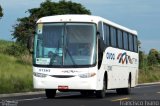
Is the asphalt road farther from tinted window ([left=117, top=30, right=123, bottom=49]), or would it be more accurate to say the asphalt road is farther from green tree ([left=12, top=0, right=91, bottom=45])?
green tree ([left=12, top=0, right=91, bottom=45])

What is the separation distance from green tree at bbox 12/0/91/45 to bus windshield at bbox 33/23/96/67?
3924 cm

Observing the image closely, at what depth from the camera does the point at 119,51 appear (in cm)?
2794

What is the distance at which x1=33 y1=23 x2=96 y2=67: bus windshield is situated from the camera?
23.2 meters

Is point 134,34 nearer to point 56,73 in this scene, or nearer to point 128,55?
point 128,55

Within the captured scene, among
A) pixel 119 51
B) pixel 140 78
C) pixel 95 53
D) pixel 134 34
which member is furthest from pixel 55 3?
pixel 95 53

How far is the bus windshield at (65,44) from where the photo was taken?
76.0 ft

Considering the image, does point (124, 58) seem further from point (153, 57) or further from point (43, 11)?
point (153, 57)

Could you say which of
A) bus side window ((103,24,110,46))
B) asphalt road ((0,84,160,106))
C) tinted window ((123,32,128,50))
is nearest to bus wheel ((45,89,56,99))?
asphalt road ((0,84,160,106))

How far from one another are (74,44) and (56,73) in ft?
4.77

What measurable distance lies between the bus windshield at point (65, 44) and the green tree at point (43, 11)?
39244mm

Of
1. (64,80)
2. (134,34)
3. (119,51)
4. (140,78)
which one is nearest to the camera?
(64,80)

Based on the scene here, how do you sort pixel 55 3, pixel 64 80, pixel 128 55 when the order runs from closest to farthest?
pixel 64 80
pixel 128 55
pixel 55 3

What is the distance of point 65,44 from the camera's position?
76.9 ft

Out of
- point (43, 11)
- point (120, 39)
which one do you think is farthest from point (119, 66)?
point (43, 11)
